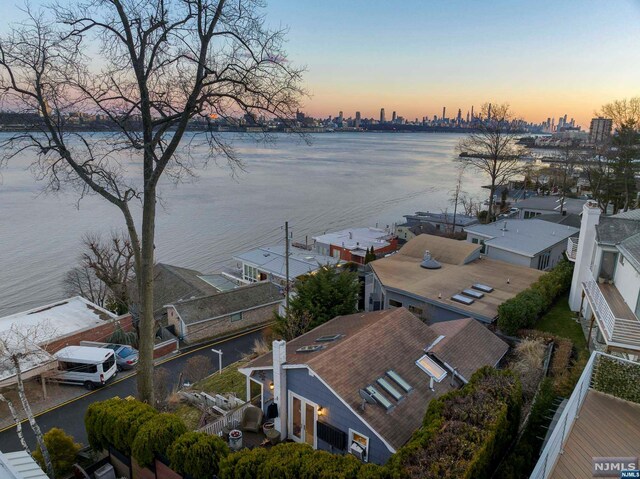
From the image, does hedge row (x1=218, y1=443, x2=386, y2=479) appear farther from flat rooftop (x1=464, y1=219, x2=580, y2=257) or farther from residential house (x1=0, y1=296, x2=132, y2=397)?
flat rooftop (x1=464, y1=219, x2=580, y2=257)

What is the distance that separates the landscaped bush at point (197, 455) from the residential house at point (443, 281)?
11937 mm

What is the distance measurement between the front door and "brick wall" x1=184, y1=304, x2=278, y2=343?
41.1 ft

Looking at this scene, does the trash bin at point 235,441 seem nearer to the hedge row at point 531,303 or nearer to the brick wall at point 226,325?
the hedge row at point 531,303

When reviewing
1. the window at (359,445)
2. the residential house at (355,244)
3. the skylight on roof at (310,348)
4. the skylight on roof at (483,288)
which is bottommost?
the residential house at (355,244)

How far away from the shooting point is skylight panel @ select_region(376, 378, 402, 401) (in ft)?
34.3

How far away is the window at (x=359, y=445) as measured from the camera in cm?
967

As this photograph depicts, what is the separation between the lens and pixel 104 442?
35.0 ft

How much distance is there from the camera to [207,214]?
54562mm

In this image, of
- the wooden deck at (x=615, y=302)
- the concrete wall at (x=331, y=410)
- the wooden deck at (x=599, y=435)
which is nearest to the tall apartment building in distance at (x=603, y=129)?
the wooden deck at (x=615, y=302)

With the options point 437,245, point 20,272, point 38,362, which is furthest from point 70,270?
point 437,245

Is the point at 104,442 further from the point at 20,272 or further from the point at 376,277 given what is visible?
the point at 20,272

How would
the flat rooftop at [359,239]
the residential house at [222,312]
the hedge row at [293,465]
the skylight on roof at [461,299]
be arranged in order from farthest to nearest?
the flat rooftop at [359,239]
the residential house at [222,312]
the skylight on roof at [461,299]
the hedge row at [293,465]

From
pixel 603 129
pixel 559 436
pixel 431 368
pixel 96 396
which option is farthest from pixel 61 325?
pixel 603 129

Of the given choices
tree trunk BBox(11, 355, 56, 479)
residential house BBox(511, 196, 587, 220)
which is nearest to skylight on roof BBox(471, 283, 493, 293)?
tree trunk BBox(11, 355, 56, 479)
